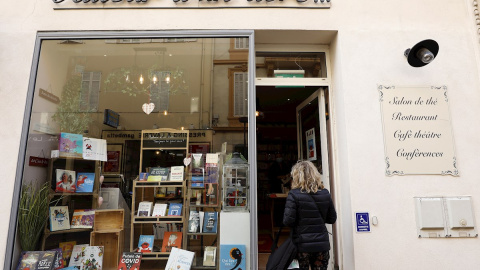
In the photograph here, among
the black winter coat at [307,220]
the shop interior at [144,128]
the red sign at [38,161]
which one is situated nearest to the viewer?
the black winter coat at [307,220]

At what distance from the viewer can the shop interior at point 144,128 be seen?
385 cm

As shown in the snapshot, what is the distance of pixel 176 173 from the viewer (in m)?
4.16

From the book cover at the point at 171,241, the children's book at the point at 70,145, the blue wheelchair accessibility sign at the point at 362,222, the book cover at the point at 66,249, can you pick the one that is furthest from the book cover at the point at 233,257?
the children's book at the point at 70,145

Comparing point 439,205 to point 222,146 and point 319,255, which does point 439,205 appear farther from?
point 222,146

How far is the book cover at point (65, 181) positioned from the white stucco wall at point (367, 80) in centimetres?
49

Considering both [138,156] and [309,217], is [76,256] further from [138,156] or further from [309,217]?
[309,217]

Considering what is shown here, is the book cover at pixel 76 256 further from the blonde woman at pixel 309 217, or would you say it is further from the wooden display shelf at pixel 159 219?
the blonde woman at pixel 309 217

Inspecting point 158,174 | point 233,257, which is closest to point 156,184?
point 158,174

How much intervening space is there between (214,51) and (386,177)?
2674mm

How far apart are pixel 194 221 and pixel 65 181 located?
1800 millimetres

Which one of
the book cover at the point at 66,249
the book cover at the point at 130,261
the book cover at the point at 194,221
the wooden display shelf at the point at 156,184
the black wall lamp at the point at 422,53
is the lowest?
the book cover at the point at 130,261

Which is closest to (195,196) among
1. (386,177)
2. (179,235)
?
(179,235)

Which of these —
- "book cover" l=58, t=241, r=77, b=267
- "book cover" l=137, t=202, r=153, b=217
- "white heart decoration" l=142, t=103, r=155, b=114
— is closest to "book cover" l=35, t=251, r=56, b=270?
"book cover" l=58, t=241, r=77, b=267

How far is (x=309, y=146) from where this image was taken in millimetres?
4727
